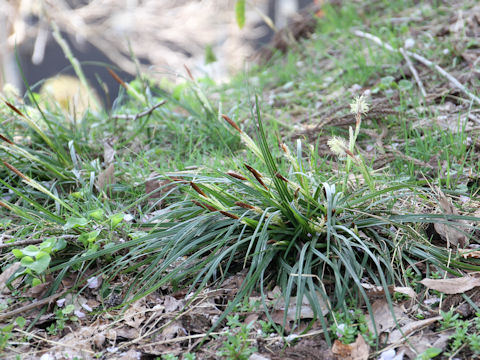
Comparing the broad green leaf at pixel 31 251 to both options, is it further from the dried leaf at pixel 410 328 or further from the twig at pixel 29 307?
the dried leaf at pixel 410 328

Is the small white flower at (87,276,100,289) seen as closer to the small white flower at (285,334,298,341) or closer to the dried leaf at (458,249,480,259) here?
the small white flower at (285,334,298,341)

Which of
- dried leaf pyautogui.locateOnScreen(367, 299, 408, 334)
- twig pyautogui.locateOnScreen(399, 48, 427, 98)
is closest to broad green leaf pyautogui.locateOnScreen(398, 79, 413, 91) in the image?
twig pyautogui.locateOnScreen(399, 48, 427, 98)

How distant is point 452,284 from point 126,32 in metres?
5.04

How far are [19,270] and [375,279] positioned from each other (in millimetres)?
1337

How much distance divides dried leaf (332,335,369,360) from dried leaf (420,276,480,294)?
1.05 ft

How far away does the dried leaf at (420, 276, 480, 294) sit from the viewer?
5.32 ft

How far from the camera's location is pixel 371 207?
192 centimetres

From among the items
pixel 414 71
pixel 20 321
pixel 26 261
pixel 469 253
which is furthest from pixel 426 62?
pixel 20 321

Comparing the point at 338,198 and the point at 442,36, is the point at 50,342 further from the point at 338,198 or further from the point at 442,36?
the point at 442,36

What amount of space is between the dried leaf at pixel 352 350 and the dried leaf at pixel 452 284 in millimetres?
320

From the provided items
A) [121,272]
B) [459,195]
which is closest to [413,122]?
[459,195]

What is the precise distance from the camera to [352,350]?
4.87 ft

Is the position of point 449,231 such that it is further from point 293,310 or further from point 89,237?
point 89,237

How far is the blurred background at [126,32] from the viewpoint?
19.0ft
